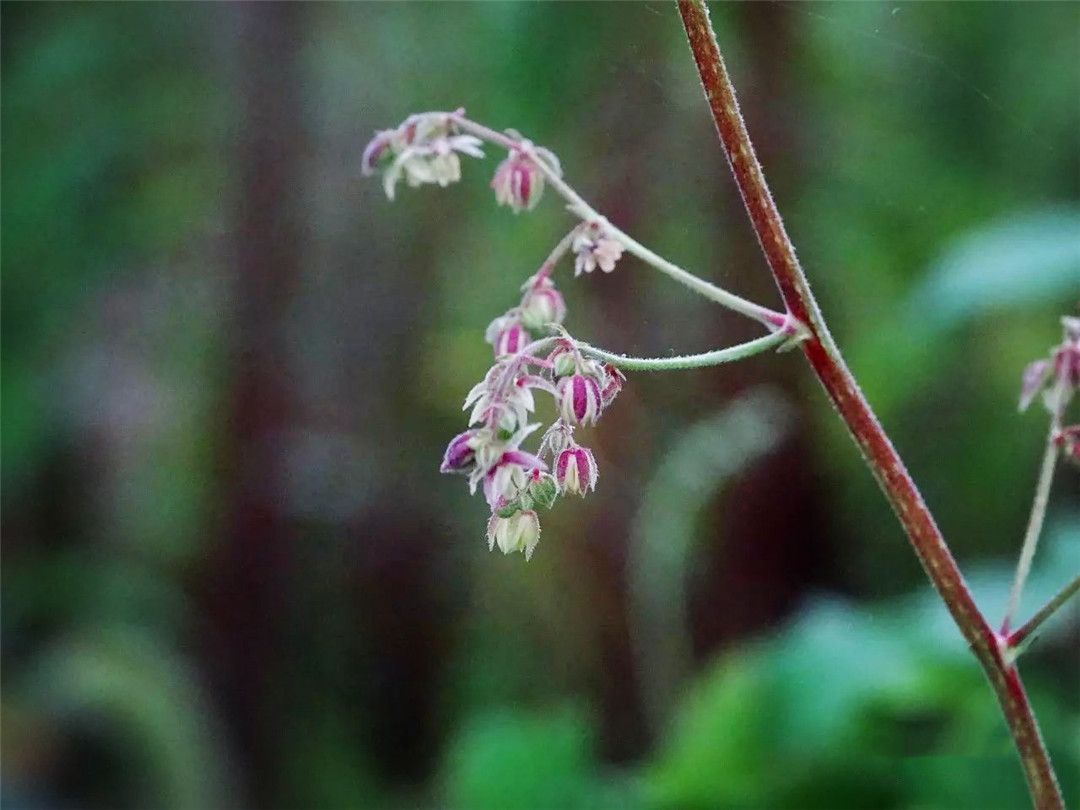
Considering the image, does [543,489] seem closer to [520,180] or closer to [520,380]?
[520,380]

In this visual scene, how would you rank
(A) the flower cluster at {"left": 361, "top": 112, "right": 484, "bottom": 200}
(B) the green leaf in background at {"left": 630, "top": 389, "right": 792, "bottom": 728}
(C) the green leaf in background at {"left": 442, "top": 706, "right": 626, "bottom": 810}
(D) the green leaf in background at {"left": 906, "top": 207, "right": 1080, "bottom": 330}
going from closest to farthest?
(A) the flower cluster at {"left": 361, "top": 112, "right": 484, "bottom": 200}
(D) the green leaf in background at {"left": 906, "top": 207, "right": 1080, "bottom": 330}
(C) the green leaf in background at {"left": 442, "top": 706, "right": 626, "bottom": 810}
(B) the green leaf in background at {"left": 630, "top": 389, "right": 792, "bottom": 728}

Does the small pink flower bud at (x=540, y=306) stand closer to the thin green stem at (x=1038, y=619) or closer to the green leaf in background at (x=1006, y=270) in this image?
the thin green stem at (x=1038, y=619)

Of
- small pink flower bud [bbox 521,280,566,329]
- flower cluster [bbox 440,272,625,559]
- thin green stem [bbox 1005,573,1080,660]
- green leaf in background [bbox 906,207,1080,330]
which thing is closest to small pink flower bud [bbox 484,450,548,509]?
flower cluster [bbox 440,272,625,559]

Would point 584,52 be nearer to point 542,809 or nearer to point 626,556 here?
point 626,556

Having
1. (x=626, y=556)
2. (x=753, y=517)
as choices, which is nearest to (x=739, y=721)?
(x=753, y=517)

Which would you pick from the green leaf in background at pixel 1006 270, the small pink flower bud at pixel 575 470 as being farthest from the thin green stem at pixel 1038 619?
the green leaf in background at pixel 1006 270

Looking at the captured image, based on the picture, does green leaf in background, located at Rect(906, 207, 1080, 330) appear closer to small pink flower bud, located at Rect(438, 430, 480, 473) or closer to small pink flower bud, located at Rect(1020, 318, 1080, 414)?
small pink flower bud, located at Rect(1020, 318, 1080, 414)
